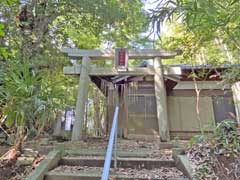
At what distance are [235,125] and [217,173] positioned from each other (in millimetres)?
943

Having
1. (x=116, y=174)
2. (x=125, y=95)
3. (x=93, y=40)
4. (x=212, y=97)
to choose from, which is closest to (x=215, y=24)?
(x=116, y=174)

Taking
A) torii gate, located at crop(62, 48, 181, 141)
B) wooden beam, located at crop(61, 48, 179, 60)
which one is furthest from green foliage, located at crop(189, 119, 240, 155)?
wooden beam, located at crop(61, 48, 179, 60)

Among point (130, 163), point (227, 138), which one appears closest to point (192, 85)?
point (227, 138)

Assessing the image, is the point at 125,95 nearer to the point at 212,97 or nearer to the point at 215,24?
the point at 212,97

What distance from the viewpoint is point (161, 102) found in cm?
593

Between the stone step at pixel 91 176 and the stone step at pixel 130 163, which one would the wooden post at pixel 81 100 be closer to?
the stone step at pixel 130 163

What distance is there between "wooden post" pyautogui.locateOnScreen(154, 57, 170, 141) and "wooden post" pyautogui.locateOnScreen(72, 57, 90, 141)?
180 cm

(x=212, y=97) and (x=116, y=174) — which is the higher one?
(x=212, y=97)

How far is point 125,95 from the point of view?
7059 millimetres

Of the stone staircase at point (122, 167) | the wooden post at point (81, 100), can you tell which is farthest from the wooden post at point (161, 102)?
the wooden post at point (81, 100)

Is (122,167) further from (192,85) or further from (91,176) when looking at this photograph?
(192,85)

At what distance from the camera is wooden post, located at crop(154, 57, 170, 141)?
559 centimetres

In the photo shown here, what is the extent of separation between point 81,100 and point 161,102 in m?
2.00

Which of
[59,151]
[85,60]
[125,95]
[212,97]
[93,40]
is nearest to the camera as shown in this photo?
[59,151]
